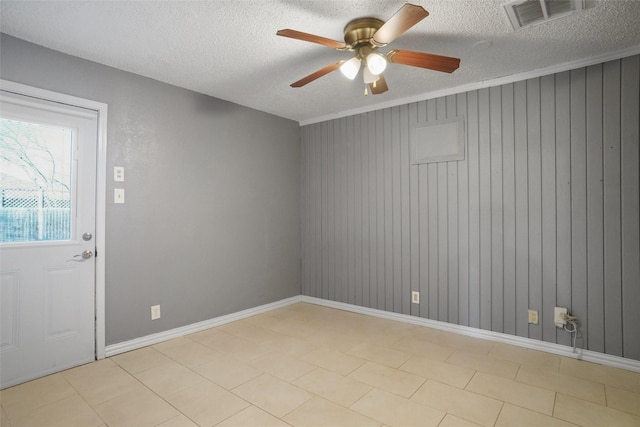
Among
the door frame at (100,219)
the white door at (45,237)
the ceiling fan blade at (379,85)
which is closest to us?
the white door at (45,237)

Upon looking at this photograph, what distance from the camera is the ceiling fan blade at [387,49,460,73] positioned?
204cm

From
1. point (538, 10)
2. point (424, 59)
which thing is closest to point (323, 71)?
point (424, 59)

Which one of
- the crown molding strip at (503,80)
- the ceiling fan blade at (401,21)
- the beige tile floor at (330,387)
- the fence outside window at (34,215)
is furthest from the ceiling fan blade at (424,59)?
the fence outside window at (34,215)

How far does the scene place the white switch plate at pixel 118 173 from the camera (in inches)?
111

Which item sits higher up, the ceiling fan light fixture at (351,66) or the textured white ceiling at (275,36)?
the textured white ceiling at (275,36)

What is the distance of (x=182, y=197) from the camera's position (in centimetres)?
329

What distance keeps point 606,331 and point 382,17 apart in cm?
287

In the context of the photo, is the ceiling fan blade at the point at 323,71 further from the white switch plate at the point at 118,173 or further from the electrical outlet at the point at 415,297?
the electrical outlet at the point at 415,297

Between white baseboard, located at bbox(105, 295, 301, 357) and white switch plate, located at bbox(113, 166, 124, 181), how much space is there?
140cm

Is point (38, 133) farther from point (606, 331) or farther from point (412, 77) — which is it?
point (606, 331)

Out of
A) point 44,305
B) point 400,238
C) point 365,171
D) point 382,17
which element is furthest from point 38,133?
point 400,238

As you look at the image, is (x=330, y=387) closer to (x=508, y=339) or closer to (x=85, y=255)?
(x=508, y=339)

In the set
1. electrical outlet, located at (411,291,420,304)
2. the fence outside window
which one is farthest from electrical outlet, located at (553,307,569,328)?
the fence outside window

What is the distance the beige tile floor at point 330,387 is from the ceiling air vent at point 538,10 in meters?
2.40
